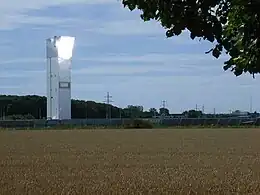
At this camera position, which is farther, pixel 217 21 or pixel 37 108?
pixel 37 108

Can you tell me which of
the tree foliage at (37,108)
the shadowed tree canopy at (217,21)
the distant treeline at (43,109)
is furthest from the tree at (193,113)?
the shadowed tree canopy at (217,21)

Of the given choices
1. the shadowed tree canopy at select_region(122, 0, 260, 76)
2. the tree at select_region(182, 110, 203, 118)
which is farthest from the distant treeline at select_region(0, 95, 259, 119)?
the shadowed tree canopy at select_region(122, 0, 260, 76)

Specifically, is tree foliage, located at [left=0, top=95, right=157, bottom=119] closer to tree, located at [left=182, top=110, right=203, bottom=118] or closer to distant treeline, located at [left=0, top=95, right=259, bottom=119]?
distant treeline, located at [left=0, top=95, right=259, bottom=119]

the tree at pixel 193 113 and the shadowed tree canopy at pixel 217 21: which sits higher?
the tree at pixel 193 113

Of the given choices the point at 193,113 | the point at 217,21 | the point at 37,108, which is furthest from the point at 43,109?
the point at 217,21

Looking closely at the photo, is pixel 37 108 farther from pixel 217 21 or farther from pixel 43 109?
pixel 217 21

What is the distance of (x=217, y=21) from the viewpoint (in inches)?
287

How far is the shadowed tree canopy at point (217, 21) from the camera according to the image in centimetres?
706

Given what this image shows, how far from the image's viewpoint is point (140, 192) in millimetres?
15727

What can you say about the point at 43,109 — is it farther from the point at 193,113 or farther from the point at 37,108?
→ the point at 193,113

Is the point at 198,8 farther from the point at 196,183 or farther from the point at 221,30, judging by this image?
the point at 196,183

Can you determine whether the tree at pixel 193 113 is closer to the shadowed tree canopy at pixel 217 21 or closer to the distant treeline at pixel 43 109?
the distant treeline at pixel 43 109

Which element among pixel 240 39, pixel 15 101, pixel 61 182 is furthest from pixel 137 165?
pixel 15 101

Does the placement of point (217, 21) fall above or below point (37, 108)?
below
